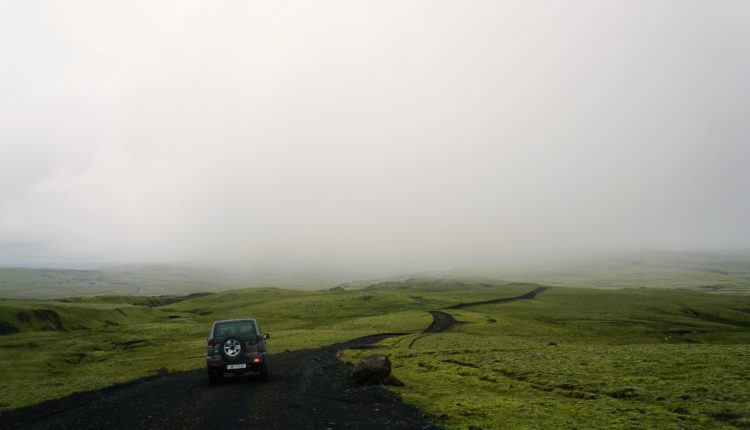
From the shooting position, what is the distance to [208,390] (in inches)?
974

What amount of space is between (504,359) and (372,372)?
15142mm

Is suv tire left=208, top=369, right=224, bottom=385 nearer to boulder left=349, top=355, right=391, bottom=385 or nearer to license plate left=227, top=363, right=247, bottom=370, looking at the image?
license plate left=227, top=363, right=247, bottom=370

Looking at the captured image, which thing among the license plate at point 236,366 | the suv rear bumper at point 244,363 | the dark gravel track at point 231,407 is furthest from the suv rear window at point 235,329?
the dark gravel track at point 231,407

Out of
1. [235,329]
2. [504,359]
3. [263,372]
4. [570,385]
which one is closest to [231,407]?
[263,372]

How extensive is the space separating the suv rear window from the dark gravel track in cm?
310

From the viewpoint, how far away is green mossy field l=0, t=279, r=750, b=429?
1856 centimetres

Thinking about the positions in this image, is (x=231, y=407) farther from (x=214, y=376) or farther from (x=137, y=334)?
(x=137, y=334)

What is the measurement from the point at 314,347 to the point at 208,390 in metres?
25.5

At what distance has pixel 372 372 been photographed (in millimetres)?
24453

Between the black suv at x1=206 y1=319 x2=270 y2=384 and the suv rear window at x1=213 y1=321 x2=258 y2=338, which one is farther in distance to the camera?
the suv rear window at x1=213 y1=321 x2=258 y2=338

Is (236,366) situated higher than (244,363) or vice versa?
(244,363)

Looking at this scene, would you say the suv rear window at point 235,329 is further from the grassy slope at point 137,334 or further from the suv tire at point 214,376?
the grassy slope at point 137,334

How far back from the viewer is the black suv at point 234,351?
25781 millimetres

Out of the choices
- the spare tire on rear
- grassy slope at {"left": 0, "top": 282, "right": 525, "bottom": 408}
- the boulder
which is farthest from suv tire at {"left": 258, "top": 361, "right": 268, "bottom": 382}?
grassy slope at {"left": 0, "top": 282, "right": 525, "bottom": 408}
